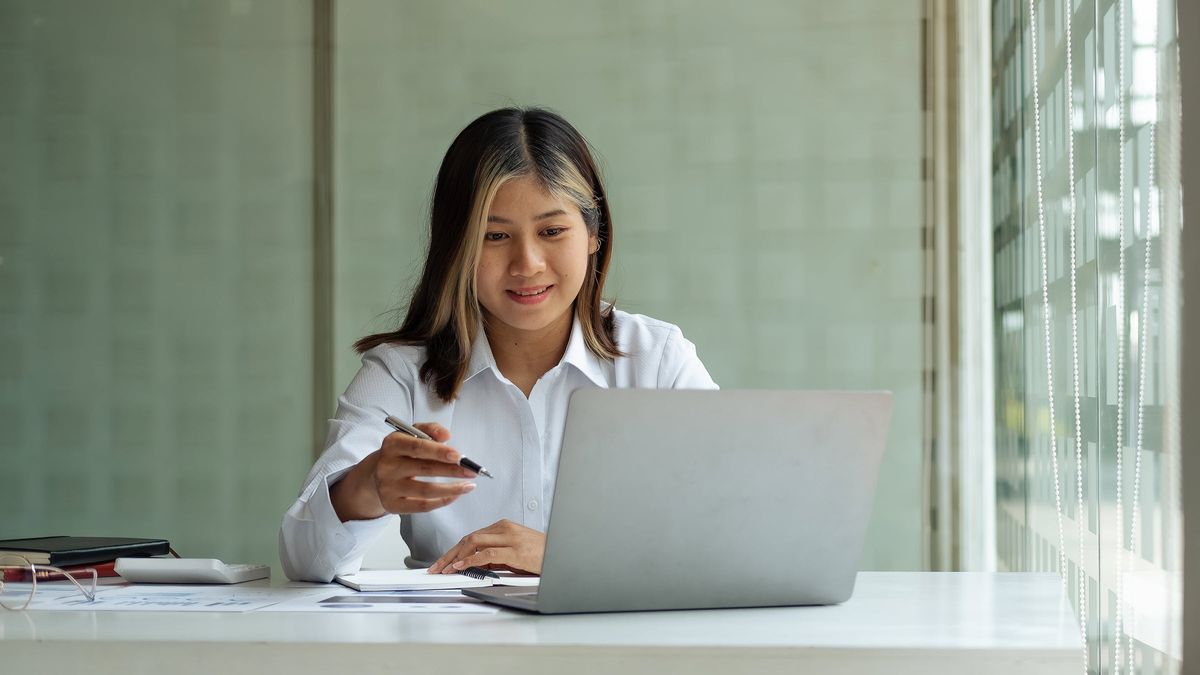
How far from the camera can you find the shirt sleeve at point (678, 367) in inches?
84.4

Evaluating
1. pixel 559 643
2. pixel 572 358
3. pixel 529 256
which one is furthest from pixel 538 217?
pixel 559 643

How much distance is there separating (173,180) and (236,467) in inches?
32.1

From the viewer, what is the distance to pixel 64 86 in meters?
3.38

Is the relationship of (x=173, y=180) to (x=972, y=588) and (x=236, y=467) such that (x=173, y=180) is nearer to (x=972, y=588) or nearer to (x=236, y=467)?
(x=236, y=467)

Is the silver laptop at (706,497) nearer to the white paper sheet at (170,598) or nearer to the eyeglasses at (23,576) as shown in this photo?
the white paper sheet at (170,598)

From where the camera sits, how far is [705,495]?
109 cm

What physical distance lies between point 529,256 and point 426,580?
0.71 m

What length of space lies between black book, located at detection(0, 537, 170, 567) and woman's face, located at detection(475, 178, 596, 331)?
0.66 meters

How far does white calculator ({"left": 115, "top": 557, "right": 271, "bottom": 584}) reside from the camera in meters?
1.47

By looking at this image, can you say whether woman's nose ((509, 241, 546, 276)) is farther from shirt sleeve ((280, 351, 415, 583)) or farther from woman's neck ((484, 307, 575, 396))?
shirt sleeve ((280, 351, 415, 583))

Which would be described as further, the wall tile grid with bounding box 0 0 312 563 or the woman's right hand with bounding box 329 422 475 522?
the wall tile grid with bounding box 0 0 312 563

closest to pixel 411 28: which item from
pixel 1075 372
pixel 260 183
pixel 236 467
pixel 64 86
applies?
pixel 260 183

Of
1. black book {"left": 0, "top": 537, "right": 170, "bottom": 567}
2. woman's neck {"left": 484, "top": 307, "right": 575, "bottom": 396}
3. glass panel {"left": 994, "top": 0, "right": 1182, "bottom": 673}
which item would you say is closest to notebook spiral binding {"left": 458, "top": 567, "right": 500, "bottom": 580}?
black book {"left": 0, "top": 537, "right": 170, "bottom": 567}

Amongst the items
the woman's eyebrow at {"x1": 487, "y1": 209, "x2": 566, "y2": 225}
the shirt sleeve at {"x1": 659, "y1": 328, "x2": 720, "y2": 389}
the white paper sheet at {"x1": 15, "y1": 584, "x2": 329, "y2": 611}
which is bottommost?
the white paper sheet at {"x1": 15, "y1": 584, "x2": 329, "y2": 611}
